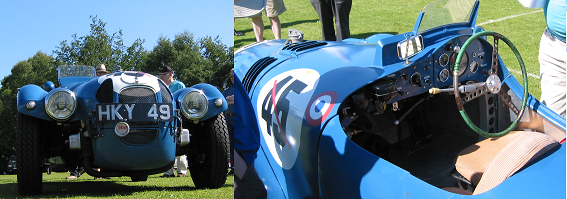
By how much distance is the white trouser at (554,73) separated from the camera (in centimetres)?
343

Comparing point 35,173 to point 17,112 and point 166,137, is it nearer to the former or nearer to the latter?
point 17,112

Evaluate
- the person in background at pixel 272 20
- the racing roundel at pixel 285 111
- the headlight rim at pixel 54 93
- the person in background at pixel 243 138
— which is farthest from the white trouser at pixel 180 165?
the person in background at pixel 243 138

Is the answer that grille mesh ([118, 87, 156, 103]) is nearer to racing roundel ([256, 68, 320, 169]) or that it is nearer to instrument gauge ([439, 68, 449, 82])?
racing roundel ([256, 68, 320, 169])

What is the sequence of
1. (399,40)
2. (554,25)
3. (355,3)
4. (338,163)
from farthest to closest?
(355,3), (554,25), (399,40), (338,163)

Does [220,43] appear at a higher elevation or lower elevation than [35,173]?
higher

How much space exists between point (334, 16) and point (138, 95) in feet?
7.31

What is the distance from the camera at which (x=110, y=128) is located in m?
2.38

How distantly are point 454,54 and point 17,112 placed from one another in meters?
2.43

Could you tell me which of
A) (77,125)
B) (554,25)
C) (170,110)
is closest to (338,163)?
(170,110)

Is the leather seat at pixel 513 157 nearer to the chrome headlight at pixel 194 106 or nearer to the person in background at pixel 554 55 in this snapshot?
the chrome headlight at pixel 194 106

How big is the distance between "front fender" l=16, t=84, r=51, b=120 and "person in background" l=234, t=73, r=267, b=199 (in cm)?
149

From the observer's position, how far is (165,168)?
2.55 metres

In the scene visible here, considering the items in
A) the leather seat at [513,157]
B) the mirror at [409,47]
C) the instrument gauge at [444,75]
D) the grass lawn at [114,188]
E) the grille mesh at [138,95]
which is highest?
the mirror at [409,47]

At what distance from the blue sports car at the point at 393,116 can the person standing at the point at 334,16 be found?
4.07 ft
